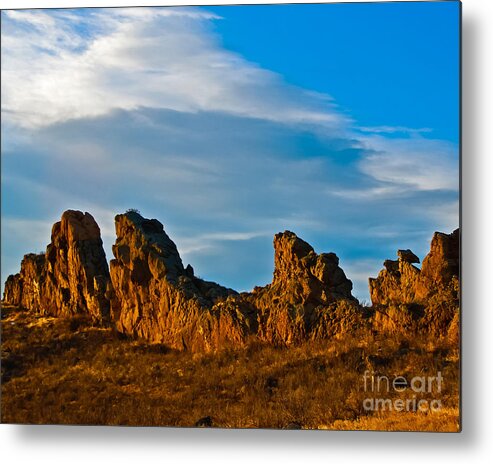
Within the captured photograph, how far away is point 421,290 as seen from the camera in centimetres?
1638

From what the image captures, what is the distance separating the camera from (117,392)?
52.6 ft

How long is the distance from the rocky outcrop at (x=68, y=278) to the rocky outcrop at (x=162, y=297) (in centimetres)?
38

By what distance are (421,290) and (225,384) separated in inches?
135

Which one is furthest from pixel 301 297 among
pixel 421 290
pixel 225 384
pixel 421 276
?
pixel 225 384

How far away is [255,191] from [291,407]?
3.38 meters

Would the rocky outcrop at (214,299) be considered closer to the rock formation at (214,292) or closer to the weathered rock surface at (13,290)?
the rock formation at (214,292)

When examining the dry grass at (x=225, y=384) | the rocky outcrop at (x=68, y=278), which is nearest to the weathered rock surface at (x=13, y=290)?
the rocky outcrop at (x=68, y=278)

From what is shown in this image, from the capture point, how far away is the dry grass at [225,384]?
48.6 ft

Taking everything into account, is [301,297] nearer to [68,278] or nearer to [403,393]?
A: [403,393]

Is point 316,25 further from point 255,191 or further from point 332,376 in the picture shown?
point 332,376

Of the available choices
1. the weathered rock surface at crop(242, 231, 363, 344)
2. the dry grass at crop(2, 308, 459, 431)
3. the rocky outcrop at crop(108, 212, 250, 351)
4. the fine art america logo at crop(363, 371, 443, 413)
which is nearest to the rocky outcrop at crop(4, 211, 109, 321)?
the rocky outcrop at crop(108, 212, 250, 351)

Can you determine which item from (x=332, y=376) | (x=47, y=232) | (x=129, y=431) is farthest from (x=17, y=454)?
(x=332, y=376)

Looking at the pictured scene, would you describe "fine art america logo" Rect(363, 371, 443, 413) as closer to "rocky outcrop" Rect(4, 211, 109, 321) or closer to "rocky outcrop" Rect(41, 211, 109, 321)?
"rocky outcrop" Rect(4, 211, 109, 321)

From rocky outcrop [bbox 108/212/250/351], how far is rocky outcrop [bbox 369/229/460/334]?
2361 millimetres
